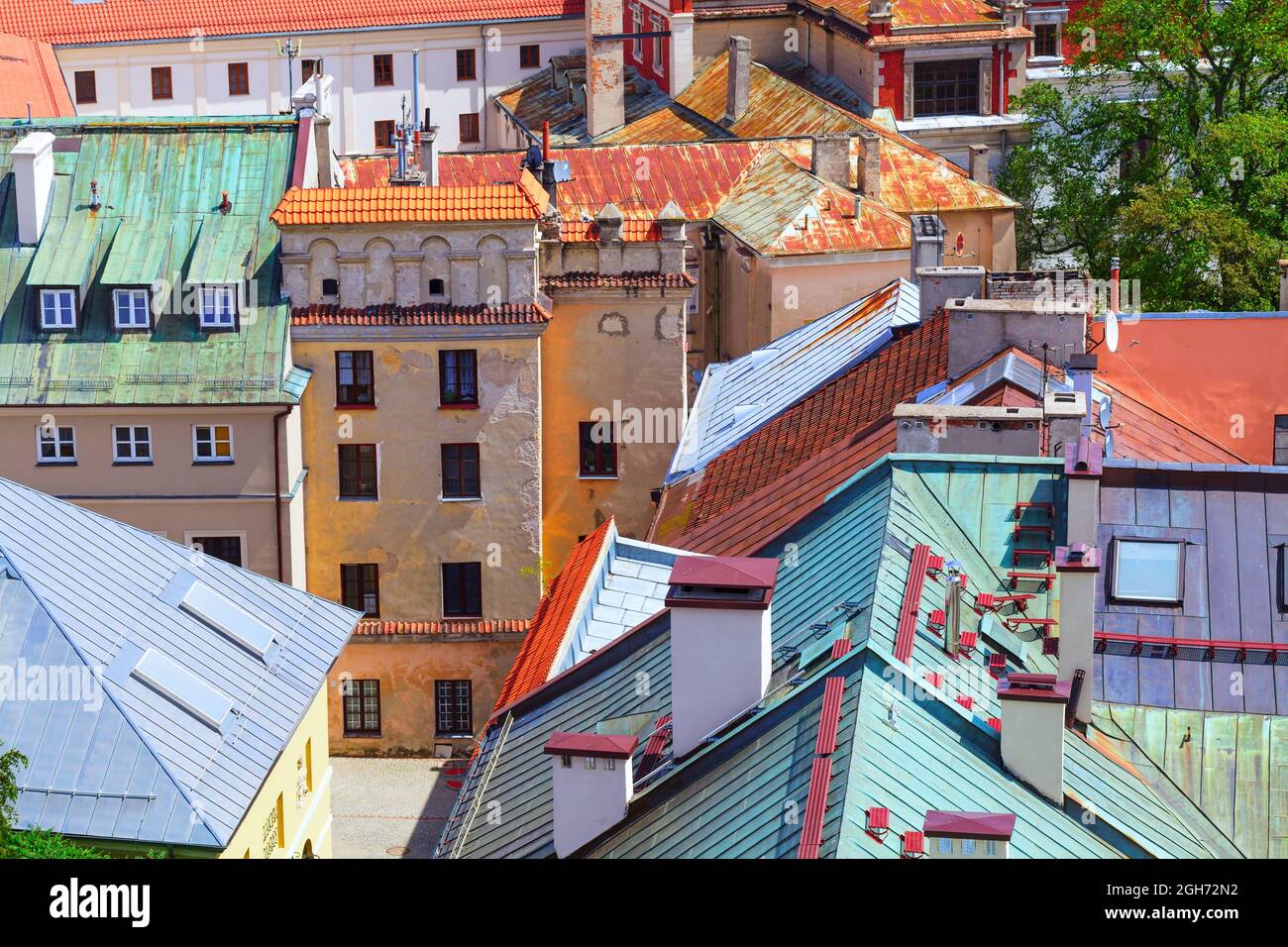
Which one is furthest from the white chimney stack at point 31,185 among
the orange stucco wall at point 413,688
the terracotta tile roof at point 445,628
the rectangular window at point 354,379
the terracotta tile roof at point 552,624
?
the terracotta tile roof at point 552,624

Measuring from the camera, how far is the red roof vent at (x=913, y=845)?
2095cm

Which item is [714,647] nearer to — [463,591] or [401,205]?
[401,205]

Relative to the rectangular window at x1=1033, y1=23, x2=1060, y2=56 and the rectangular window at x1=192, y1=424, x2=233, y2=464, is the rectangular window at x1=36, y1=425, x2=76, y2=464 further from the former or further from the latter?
the rectangular window at x1=1033, y1=23, x2=1060, y2=56

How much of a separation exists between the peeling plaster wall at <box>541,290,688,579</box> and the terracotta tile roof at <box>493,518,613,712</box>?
1245cm

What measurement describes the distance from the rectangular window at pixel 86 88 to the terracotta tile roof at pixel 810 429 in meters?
59.3

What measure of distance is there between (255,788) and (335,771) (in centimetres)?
2121

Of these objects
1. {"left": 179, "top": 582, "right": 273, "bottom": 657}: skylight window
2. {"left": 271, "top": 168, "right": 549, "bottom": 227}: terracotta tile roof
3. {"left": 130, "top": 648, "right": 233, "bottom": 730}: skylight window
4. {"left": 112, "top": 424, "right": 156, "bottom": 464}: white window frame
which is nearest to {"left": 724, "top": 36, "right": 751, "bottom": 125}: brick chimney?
{"left": 271, "top": 168, "right": 549, "bottom": 227}: terracotta tile roof

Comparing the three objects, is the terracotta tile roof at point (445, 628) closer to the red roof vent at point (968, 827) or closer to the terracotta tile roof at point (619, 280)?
the terracotta tile roof at point (619, 280)

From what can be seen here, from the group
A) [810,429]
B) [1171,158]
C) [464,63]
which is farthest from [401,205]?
[464,63]

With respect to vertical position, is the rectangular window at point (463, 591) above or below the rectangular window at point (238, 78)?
below

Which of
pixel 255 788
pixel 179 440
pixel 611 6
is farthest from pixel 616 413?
pixel 611 6

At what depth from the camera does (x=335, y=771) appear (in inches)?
2010

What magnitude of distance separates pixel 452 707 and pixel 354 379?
7.58 metres

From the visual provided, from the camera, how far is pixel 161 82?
96688mm
